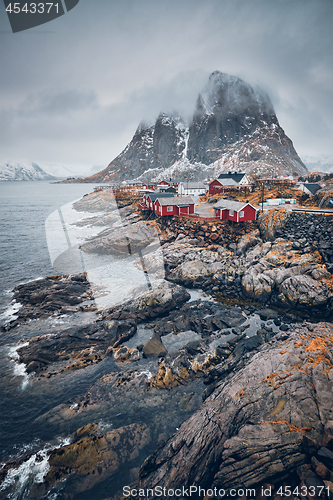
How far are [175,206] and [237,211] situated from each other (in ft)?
38.7

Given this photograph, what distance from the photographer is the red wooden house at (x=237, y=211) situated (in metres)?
34.3

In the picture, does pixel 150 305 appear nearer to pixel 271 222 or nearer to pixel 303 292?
pixel 303 292

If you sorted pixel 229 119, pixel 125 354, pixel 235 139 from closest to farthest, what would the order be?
1. pixel 125 354
2. pixel 235 139
3. pixel 229 119

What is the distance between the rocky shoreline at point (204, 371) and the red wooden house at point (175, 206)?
11.7 m

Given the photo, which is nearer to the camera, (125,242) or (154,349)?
(154,349)

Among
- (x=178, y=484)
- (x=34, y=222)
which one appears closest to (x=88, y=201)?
(x=34, y=222)

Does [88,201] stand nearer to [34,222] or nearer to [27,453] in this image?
[34,222]

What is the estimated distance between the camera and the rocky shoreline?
8.88m

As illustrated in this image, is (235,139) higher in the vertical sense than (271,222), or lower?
higher

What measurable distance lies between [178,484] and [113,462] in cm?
387

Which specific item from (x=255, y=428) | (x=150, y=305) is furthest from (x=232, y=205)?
(x=255, y=428)

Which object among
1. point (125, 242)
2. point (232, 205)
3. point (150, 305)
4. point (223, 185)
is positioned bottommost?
point (150, 305)

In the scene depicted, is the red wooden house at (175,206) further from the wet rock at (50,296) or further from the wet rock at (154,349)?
the wet rock at (154,349)

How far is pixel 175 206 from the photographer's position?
1613 inches
